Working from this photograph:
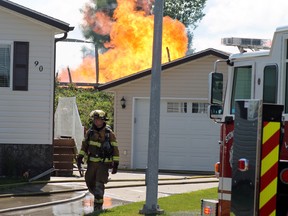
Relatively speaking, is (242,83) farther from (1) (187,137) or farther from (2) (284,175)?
(1) (187,137)

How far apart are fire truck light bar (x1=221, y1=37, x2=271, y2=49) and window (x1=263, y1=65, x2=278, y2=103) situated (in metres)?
1.10

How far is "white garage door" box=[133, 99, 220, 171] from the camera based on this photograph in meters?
22.6

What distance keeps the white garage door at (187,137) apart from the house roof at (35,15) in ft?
20.8

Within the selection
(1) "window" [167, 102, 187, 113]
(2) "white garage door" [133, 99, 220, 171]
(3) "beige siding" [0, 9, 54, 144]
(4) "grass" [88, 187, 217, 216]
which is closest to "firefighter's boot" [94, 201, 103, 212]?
(4) "grass" [88, 187, 217, 216]

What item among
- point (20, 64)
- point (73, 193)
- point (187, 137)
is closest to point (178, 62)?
point (187, 137)

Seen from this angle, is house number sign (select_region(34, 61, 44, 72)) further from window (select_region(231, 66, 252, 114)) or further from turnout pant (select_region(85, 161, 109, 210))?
window (select_region(231, 66, 252, 114))

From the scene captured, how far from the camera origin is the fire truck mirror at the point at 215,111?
8.41m

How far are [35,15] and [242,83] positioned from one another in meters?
10.2

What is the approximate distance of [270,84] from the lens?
763 cm

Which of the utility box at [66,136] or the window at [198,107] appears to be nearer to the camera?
the utility box at [66,136]

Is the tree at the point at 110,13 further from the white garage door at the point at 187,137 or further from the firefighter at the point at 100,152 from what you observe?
the firefighter at the point at 100,152

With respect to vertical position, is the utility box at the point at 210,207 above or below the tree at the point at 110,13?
below

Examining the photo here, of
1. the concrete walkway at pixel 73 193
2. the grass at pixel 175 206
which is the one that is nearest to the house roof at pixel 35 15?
the concrete walkway at pixel 73 193

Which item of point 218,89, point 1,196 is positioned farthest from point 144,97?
point 218,89
